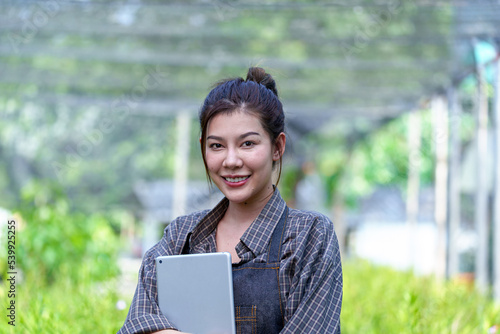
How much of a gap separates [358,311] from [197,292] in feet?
9.67

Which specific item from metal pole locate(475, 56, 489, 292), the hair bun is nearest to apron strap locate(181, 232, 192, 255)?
the hair bun

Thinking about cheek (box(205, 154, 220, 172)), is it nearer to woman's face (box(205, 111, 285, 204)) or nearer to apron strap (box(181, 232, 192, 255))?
woman's face (box(205, 111, 285, 204))

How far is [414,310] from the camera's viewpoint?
10.4 feet

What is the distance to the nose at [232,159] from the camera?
188 centimetres

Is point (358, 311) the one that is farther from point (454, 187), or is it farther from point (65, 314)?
point (454, 187)

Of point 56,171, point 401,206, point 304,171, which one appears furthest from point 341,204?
point 56,171

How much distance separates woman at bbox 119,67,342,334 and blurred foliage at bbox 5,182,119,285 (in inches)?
137

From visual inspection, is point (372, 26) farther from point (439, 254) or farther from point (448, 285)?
point (439, 254)

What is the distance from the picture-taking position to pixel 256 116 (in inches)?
75.4

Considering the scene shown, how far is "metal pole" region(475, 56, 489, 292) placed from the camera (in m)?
5.89

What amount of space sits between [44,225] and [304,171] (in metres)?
13.1

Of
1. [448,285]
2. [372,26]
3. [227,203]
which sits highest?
[372,26]

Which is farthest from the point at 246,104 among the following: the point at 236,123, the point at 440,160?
the point at 440,160

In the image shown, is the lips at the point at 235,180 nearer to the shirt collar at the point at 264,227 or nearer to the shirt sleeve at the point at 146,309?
the shirt collar at the point at 264,227
